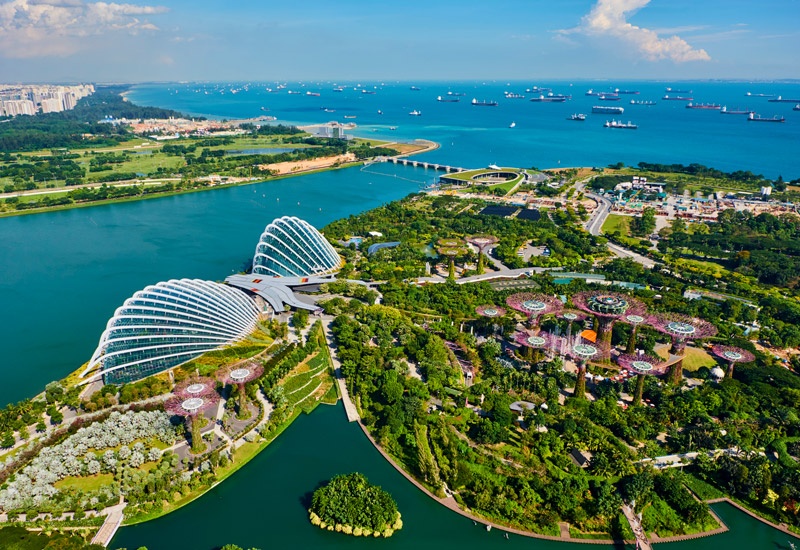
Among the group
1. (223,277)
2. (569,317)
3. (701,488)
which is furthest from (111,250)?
(701,488)

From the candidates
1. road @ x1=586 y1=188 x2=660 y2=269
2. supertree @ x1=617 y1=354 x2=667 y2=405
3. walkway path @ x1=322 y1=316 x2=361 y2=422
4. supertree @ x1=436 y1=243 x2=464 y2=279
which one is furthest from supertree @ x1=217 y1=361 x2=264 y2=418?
road @ x1=586 y1=188 x2=660 y2=269

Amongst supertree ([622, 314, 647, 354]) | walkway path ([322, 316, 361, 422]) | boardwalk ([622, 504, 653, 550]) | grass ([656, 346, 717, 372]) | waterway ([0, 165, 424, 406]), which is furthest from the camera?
waterway ([0, 165, 424, 406])

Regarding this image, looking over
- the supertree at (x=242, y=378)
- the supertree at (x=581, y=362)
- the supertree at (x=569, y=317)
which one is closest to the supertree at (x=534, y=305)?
the supertree at (x=569, y=317)

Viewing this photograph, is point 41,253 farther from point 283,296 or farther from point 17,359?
point 283,296

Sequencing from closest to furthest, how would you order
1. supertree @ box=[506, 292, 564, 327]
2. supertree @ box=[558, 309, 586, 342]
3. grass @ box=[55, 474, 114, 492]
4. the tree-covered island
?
the tree-covered island < grass @ box=[55, 474, 114, 492] < supertree @ box=[506, 292, 564, 327] < supertree @ box=[558, 309, 586, 342]

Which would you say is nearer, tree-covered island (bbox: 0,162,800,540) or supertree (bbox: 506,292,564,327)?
tree-covered island (bbox: 0,162,800,540)

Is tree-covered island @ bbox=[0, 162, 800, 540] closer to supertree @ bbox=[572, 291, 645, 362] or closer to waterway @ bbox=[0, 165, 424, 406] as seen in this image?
supertree @ bbox=[572, 291, 645, 362]

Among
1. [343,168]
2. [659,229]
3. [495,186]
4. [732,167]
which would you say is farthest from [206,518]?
[732,167]
